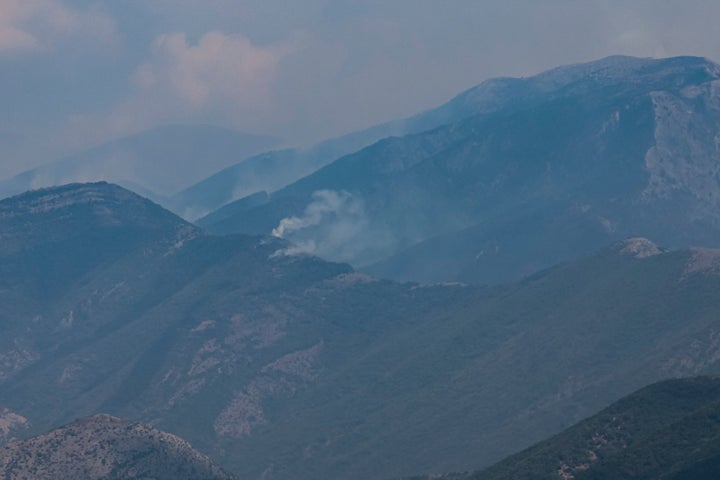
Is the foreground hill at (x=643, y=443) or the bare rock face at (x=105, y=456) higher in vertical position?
the bare rock face at (x=105, y=456)

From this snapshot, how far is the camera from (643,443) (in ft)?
361

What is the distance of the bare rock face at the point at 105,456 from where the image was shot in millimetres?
154250

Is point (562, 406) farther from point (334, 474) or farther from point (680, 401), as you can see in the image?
point (680, 401)

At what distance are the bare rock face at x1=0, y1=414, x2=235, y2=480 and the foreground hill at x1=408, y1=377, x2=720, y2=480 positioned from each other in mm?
43816

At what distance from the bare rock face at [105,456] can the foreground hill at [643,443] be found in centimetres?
4382

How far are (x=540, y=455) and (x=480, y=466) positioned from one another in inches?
1960

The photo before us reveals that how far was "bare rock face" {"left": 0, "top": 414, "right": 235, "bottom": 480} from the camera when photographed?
154250 millimetres

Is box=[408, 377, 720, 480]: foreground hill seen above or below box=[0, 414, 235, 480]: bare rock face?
below

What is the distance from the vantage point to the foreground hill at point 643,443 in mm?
104062

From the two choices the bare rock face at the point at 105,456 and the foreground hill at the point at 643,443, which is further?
the bare rock face at the point at 105,456

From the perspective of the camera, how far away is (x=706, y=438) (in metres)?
106

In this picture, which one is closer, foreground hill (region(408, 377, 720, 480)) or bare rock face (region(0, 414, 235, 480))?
foreground hill (region(408, 377, 720, 480))

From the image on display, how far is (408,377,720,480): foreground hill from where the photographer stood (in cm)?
10406

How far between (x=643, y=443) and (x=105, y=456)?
6680cm
